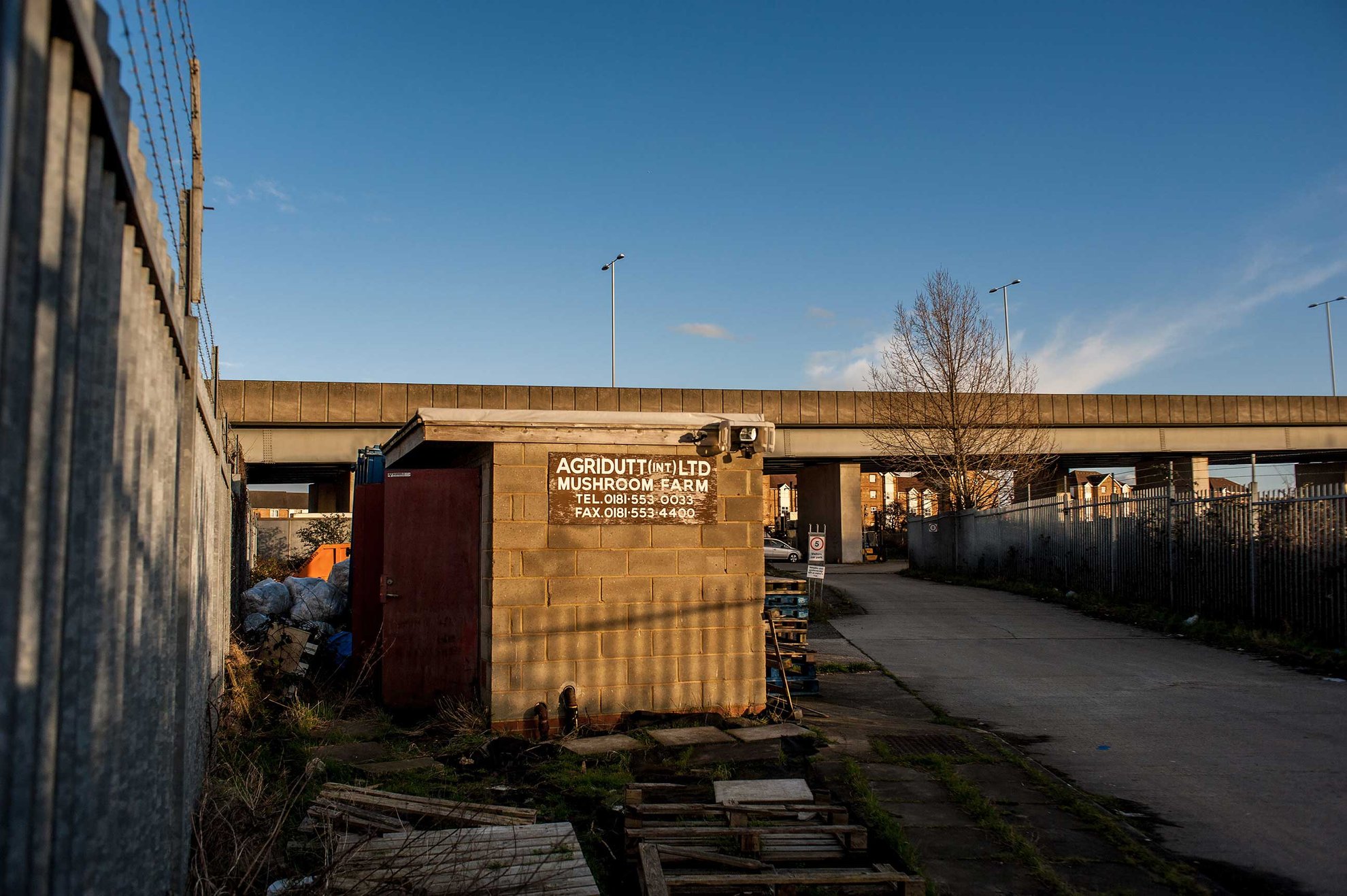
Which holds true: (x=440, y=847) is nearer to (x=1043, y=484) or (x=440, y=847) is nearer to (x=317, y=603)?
(x=317, y=603)

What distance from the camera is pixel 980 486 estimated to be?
29.4m

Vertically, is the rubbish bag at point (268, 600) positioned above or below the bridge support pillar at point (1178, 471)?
below

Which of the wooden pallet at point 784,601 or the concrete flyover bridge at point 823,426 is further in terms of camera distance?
the concrete flyover bridge at point 823,426

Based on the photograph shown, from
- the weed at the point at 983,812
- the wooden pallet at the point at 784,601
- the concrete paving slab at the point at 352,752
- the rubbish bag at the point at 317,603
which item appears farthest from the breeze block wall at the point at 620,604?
the rubbish bag at the point at 317,603

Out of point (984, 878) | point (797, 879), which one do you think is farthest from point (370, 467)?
point (984, 878)

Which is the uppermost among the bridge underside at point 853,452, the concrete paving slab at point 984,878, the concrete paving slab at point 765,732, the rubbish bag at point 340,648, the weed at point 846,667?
the bridge underside at point 853,452

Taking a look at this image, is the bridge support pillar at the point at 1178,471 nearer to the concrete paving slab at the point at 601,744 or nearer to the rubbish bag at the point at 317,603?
the rubbish bag at the point at 317,603

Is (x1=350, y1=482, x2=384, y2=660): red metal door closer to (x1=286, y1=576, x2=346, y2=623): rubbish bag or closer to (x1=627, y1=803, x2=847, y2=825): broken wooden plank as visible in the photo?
(x1=286, y1=576, x2=346, y2=623): rubbish bag

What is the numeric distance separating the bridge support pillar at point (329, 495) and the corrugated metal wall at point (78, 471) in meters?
35.1

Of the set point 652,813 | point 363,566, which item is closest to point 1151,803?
point 652,813

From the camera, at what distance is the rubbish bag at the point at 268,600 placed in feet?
37.9

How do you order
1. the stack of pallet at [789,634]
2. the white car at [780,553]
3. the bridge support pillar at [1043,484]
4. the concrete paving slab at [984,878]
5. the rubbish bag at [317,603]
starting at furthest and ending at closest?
the white car at [780,553]
the bridge support pillar at [1043,484]
the rubbish bag at [317,603]
the stack of pallet at [789,634]
the concrete paving slab at [984,878]

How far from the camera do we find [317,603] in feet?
36.9

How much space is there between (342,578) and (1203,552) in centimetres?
1311
